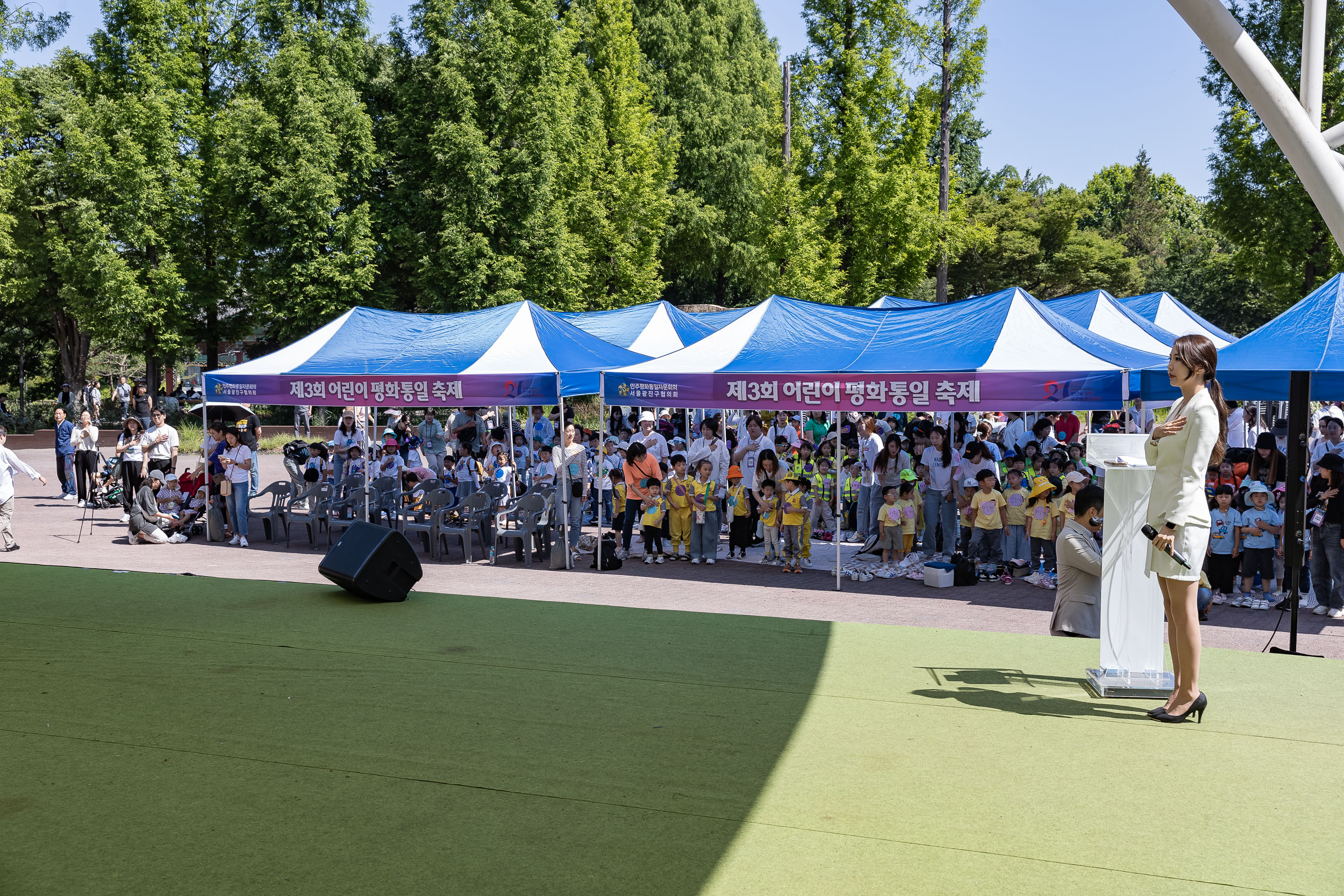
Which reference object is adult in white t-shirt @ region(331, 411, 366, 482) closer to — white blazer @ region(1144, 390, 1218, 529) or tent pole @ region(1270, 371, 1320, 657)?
tent pole @ region(1270, 371, 1320, 657)

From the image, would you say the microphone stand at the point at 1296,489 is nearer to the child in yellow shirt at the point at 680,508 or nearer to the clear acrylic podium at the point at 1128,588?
the clear acrylic podium at the point at 1128,588

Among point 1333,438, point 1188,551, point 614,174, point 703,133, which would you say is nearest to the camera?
point 1188,551

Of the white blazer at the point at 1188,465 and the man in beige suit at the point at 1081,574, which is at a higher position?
the white blazer at the point at 1188,465

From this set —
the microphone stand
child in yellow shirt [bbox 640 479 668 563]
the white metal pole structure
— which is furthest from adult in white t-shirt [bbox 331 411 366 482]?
the white metal pole structure

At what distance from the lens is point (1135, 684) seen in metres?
6.14

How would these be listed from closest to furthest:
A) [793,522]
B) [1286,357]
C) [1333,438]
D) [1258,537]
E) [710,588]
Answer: [1286,357], [1258,537], [710,588], [1333,438], [793,522]

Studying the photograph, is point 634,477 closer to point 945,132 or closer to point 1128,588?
point 1128,588

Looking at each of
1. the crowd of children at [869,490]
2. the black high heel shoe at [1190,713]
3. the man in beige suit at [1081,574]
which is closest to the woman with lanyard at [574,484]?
the crowd of children at [869,490]

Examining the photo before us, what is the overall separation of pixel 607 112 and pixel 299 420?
14165 millimetres

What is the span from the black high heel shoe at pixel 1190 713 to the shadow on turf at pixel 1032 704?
13 centimetres

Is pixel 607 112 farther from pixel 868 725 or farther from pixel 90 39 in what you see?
pixel 868 725

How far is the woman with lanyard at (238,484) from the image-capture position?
1369 centimetres

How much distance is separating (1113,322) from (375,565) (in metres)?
12.0

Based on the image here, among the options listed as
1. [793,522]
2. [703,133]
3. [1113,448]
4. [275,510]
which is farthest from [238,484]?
[703,133]
